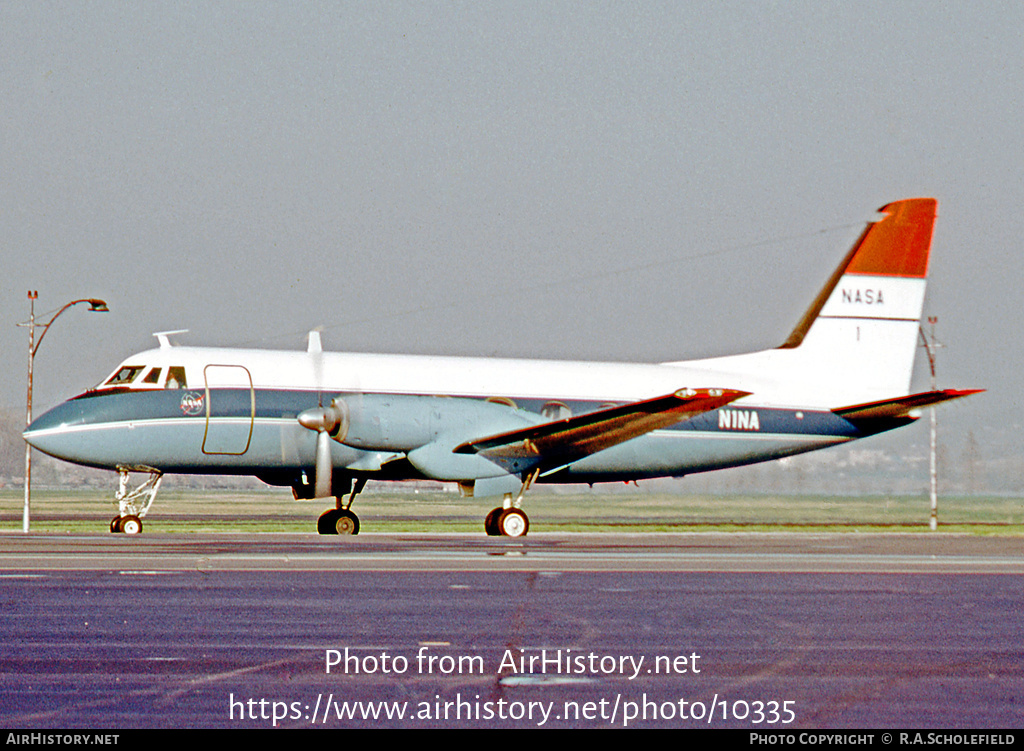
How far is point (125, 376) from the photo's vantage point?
29625 millimetres

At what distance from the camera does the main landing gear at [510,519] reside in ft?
100

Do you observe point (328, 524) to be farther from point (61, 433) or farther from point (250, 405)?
point (61, 433)

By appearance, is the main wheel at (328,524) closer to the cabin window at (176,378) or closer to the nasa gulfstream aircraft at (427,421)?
the nasa gulfstream aircraft at (427,421)

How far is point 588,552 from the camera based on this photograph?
76.4 ft

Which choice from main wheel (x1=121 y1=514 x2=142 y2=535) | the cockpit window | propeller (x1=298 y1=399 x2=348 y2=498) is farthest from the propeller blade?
main wheel (x1=121 y1=514 x2=142 y2=535)

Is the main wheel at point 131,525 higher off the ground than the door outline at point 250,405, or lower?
lower

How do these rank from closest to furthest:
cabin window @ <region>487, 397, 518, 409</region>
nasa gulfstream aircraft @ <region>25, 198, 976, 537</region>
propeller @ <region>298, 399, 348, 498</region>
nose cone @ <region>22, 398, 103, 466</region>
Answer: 1. propeller @ <region>298, 399, 348, 498</region>
2. nose cone @ <region>22, 398, 103, 466</region>
3. nasa gulfstream aircraft @ <region>25, 198, 976, 537</region>
4. cabin window @ <region>487, 397, 518, 409</region>

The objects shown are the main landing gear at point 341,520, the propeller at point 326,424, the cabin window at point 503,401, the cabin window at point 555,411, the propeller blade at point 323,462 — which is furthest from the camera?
the cabin window at point 555,411

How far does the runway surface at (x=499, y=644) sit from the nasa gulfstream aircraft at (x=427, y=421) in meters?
9.66

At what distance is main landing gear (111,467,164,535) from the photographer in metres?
Result: 30.4

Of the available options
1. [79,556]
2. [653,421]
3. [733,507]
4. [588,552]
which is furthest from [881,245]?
[79,556]

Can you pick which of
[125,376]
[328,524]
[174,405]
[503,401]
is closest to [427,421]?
[503,401]

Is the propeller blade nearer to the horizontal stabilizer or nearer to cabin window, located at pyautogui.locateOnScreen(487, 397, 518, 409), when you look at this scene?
cabin window, located at pyautogui.locateOnScreen(487, 397, 518, 409)

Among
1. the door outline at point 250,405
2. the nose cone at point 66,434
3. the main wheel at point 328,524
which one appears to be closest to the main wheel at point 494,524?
the main wheel at point 328,524
